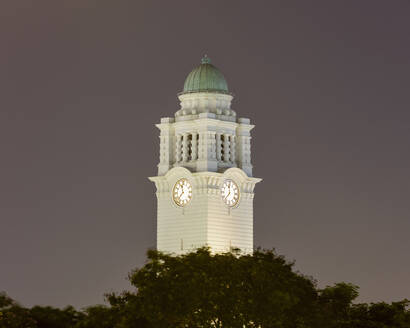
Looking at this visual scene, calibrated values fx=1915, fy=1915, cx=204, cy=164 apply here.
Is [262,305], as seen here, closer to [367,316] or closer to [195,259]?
[195,259]

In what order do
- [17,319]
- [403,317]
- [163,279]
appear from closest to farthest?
[17,319]
[163,279]
[403,317]

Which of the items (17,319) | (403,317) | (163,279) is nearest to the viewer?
(17,319)

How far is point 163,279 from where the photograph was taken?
155500mm

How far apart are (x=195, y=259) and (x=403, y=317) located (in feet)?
72.1

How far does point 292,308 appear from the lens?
160000 mm

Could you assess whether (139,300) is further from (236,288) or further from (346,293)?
(346,293)

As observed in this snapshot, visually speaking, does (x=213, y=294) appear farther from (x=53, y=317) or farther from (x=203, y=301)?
(x=53, y=317)

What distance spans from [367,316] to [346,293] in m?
4.05

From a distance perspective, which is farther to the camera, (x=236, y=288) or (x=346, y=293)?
(x=346, y=293)

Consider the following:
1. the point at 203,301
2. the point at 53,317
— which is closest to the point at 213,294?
the point at 203,301

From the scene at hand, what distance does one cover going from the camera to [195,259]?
522 feet

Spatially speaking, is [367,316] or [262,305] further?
[367,316]

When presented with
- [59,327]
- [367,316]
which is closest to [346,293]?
[367,316]

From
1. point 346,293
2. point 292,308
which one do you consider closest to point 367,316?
point 346,293
